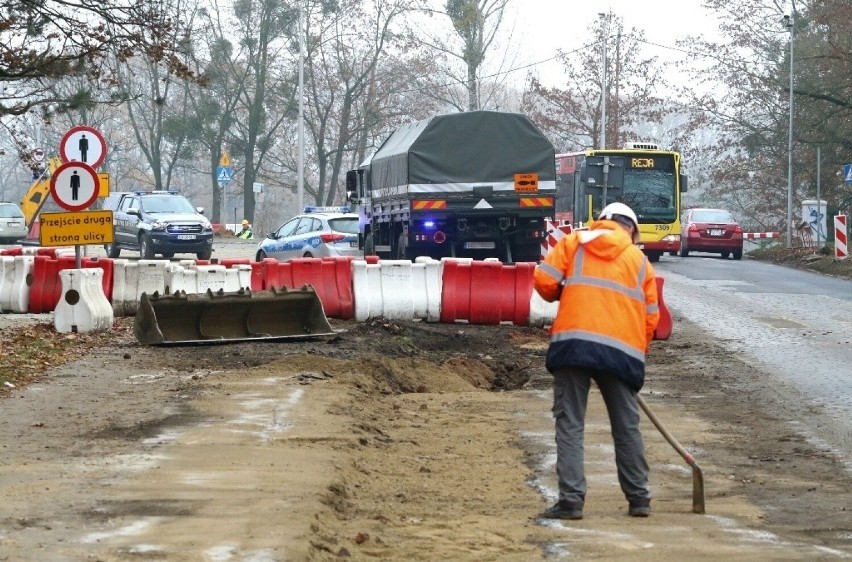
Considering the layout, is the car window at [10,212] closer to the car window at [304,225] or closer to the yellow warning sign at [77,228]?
the car window at [304,225]

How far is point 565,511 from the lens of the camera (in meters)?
6.99

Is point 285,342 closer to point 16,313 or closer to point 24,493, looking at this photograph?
point 16,313

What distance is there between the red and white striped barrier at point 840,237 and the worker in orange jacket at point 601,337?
32.0 m

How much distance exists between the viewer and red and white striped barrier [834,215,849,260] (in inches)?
1495

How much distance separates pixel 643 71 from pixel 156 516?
69.0 meters

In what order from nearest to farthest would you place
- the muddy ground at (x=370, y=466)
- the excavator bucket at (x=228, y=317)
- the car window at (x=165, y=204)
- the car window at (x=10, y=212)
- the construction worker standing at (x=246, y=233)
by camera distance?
the muddy ground at (x=370, y=466) → the excavator bucket at (x=228, y=317) → the car window at (x=165, y=204) → the car window at (x=10, y=212) → the construction worker standing at (x=246, y=233)

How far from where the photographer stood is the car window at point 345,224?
29500 millimetres

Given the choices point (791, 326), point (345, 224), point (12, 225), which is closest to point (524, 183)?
point (345, 224)

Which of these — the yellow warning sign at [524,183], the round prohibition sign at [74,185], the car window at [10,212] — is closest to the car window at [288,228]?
the yellow warning sign at [524,183]

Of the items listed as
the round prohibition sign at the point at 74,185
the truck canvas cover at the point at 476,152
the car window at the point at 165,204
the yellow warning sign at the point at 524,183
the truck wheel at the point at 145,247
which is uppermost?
the truck canvas cover at the point at 476,152

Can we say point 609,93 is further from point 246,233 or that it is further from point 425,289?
point 425,289

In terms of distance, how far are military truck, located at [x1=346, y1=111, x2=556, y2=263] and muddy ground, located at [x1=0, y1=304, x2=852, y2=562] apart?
532 inches

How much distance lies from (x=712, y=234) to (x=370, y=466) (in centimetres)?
3830

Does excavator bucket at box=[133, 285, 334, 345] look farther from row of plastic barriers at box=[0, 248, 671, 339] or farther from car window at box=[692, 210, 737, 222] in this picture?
car window at box=[692, 210, 737, 222]
